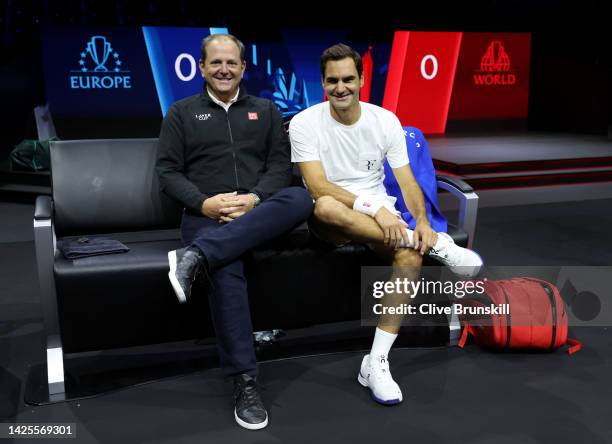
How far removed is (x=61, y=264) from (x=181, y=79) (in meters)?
6.33

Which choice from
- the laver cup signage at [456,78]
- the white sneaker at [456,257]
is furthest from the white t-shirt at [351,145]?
the laver cup signage at [456,78]

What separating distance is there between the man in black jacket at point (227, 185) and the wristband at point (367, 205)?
0.20 m

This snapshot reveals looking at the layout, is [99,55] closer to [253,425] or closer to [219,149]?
[219,149]

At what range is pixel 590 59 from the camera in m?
10.4

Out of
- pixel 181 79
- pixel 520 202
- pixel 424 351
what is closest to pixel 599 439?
pixel 424 351

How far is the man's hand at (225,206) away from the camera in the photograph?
8.50ft

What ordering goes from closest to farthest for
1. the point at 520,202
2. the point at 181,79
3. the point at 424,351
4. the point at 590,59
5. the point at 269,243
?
the point at 269,243
the point at 424,351
the point at 520,202
the point at 181,79
the point at 590,59

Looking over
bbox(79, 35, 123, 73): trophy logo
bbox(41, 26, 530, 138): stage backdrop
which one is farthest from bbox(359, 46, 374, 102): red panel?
bbox(79, 35, 123, 73): trophy logo

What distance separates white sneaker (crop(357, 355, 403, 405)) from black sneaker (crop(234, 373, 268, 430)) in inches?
17.2

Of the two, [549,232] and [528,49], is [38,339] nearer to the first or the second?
[549,232]

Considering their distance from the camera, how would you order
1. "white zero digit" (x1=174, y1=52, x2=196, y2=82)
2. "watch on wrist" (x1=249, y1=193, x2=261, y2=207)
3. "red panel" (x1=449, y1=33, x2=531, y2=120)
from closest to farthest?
1. "watch on wrist" (x1=249, y1=193, x2=261, y2=207)
2. "white zero digit" (x1=174, y1=52, x2=196, y2=82)
3. "red panel" (x1=449, y1=33, x2=531, y2=120)

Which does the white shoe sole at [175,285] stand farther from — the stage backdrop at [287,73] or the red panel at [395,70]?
the red panel at [395,70]

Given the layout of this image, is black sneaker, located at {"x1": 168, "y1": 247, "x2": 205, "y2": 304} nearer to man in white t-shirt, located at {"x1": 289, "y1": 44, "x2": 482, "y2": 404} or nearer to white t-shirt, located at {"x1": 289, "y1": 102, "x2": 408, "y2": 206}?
man in white t-shirt, located at {"x1": 289, "y1": 44, "x2": 482, "y2": 404}

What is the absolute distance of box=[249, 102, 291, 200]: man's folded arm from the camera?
2820 millimetres
